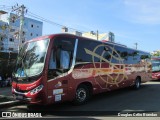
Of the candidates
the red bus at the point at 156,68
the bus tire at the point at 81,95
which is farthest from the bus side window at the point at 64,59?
the red bus at the point at 156,68

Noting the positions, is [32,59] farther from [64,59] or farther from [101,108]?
[101,108]

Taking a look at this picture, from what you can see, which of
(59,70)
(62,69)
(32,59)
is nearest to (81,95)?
(62,69)

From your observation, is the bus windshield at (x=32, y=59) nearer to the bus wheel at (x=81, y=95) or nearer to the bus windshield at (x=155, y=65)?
the bus wheel at (x=81, y=95)

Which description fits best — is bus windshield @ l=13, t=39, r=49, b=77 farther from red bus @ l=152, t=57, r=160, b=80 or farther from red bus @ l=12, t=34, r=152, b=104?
red bus @ l=152, t=57, r=160, b=80

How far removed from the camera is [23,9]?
89.2ft

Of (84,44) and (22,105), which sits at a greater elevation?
(84,44)

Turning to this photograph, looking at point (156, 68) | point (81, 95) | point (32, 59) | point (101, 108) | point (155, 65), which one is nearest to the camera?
point (32, 59)

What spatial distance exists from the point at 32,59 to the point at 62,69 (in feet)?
4.08

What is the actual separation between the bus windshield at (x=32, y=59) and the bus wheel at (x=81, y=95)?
228cm

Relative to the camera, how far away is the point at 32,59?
31.2 feet

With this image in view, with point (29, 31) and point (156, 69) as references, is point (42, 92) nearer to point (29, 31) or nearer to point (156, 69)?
point (156, 69)

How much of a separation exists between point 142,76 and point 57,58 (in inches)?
360

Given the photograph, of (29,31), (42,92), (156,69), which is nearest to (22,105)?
(42,92)

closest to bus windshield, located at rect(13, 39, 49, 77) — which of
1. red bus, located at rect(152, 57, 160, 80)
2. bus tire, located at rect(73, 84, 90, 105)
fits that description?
bus tire, located at rect(73, 84, 90, 105)
